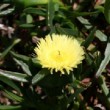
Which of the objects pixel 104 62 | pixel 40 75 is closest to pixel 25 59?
pixel 40 75

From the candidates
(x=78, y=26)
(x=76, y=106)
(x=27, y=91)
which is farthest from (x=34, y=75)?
(x=78, y=26)

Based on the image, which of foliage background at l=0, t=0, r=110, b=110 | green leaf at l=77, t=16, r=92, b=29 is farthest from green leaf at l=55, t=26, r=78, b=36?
green leaf at l=77, t=16, r=92, b=29

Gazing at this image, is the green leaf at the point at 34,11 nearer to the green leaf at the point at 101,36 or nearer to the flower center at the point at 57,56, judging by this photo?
the green leaf at the point at 101,36

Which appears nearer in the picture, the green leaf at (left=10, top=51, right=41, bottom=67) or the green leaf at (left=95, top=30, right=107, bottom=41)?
the green leaf at (left=10, top=51, right=41, bottom=67)

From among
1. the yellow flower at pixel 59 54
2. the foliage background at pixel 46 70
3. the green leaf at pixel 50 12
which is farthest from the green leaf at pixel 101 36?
the yellow flower at pixel 59 54

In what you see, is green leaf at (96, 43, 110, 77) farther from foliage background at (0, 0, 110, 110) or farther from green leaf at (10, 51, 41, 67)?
green leaf at (10, 51, 41, 67)

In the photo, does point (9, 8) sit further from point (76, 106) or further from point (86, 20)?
point (76, 106)

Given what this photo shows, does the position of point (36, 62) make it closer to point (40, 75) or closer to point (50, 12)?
point (40, 75)
